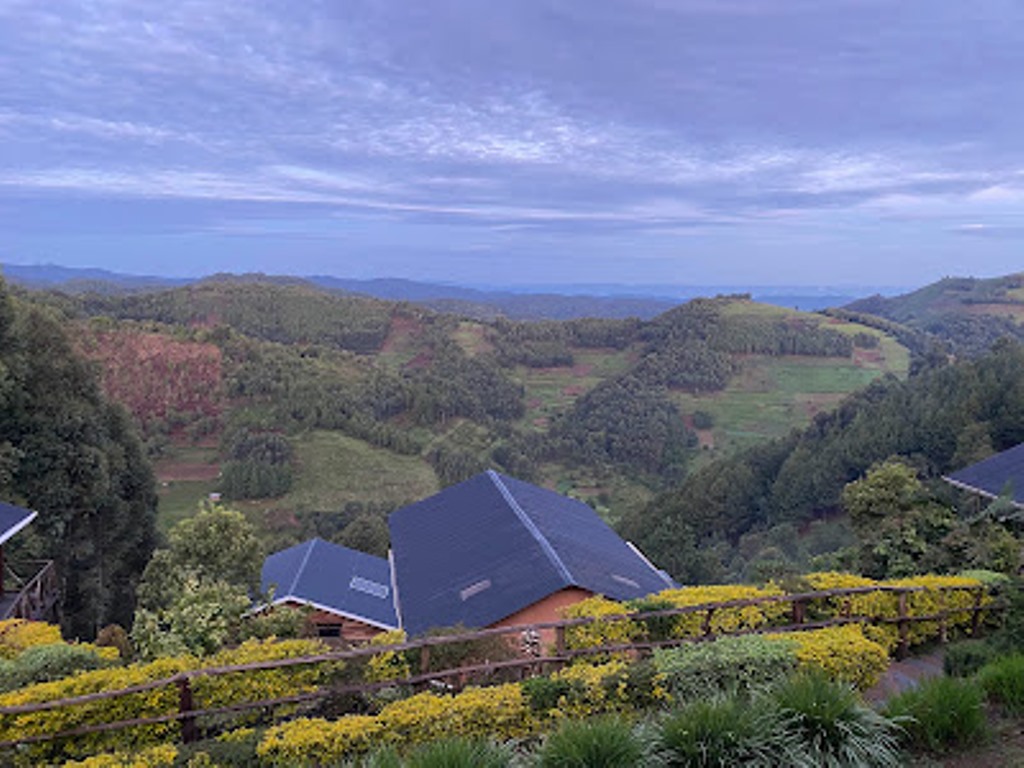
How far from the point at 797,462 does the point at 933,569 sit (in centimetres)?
4970

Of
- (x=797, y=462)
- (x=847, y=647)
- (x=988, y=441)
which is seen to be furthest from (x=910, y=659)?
(x=797, y=462)

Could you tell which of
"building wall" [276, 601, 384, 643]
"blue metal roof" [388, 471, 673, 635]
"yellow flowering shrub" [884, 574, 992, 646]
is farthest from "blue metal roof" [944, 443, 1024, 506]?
"building wall" [276, 601, 384, 643]

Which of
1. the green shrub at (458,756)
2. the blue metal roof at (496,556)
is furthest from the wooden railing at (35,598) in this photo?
the green shrub at (458,756)

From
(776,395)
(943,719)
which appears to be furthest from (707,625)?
(776,395)

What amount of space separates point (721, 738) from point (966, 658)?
445 cm

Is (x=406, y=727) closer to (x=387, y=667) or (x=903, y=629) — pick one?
(x=387, y=667)

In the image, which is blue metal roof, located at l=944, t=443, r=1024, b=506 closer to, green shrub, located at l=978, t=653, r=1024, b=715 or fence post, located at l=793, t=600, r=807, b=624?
fence post, located at l=793, t=600, r=807, b=624

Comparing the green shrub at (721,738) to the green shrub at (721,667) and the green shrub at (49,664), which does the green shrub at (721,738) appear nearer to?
the green shrub at (721,667)

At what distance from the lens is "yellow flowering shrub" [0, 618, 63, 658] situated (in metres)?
8.99

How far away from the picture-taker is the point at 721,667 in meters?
6.68

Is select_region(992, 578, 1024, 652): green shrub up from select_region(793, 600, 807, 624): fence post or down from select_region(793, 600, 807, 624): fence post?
up

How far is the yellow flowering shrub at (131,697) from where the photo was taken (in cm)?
609

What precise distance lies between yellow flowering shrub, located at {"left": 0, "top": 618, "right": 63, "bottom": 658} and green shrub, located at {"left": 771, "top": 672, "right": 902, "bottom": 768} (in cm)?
824

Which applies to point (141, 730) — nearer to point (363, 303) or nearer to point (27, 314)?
point (27, 314)
